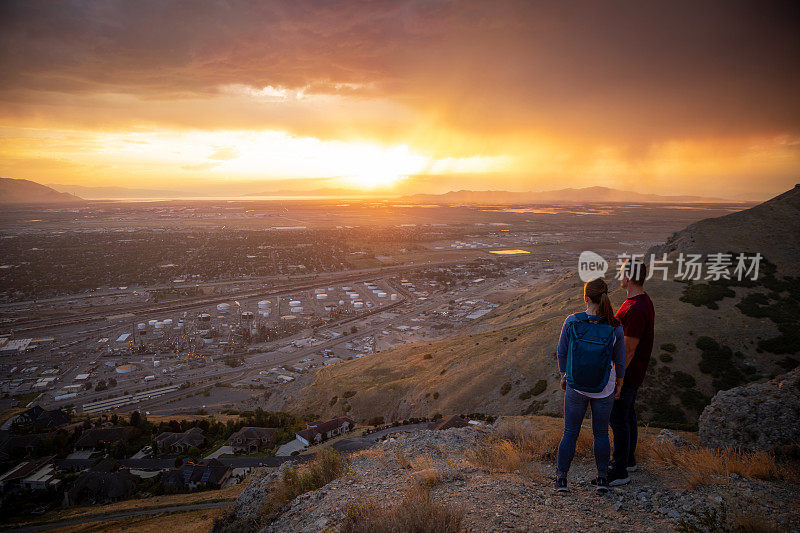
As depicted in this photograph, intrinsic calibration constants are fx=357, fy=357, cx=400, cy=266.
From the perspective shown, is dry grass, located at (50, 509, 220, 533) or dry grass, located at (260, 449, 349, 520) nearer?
dry grass, located at (260, 449, 349, 520)

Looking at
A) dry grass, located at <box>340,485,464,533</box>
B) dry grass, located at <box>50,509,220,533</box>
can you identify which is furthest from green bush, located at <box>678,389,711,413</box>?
dry grass, located at <box>50,509,220,533</box>

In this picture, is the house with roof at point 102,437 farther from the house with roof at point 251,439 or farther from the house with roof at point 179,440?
the house with roof at point 251,439

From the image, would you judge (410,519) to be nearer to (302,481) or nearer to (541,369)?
(302,481)

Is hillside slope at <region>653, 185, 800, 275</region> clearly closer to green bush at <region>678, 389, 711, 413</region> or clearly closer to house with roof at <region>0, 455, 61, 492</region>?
green bush at <region>678, 389, 711, 413</region>

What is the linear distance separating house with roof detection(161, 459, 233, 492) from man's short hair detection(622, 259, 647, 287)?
78.8ft

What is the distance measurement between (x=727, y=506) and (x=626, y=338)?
2.23 meters

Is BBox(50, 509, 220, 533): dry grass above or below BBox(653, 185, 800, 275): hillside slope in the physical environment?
below

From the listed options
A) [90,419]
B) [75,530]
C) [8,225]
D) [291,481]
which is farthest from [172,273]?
[8,225]

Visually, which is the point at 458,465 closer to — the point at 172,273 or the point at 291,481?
the point at 291,481

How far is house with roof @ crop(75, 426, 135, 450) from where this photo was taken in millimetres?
25394

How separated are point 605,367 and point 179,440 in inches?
1168

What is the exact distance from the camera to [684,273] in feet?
90.6

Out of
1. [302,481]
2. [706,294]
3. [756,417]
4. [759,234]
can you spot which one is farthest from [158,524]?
[759,234]

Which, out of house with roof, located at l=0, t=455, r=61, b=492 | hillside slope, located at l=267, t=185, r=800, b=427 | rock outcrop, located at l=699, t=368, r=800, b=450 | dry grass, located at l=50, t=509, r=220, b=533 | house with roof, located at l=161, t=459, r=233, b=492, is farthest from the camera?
house with roof, located at l=0, t=455, r=61, b=492
